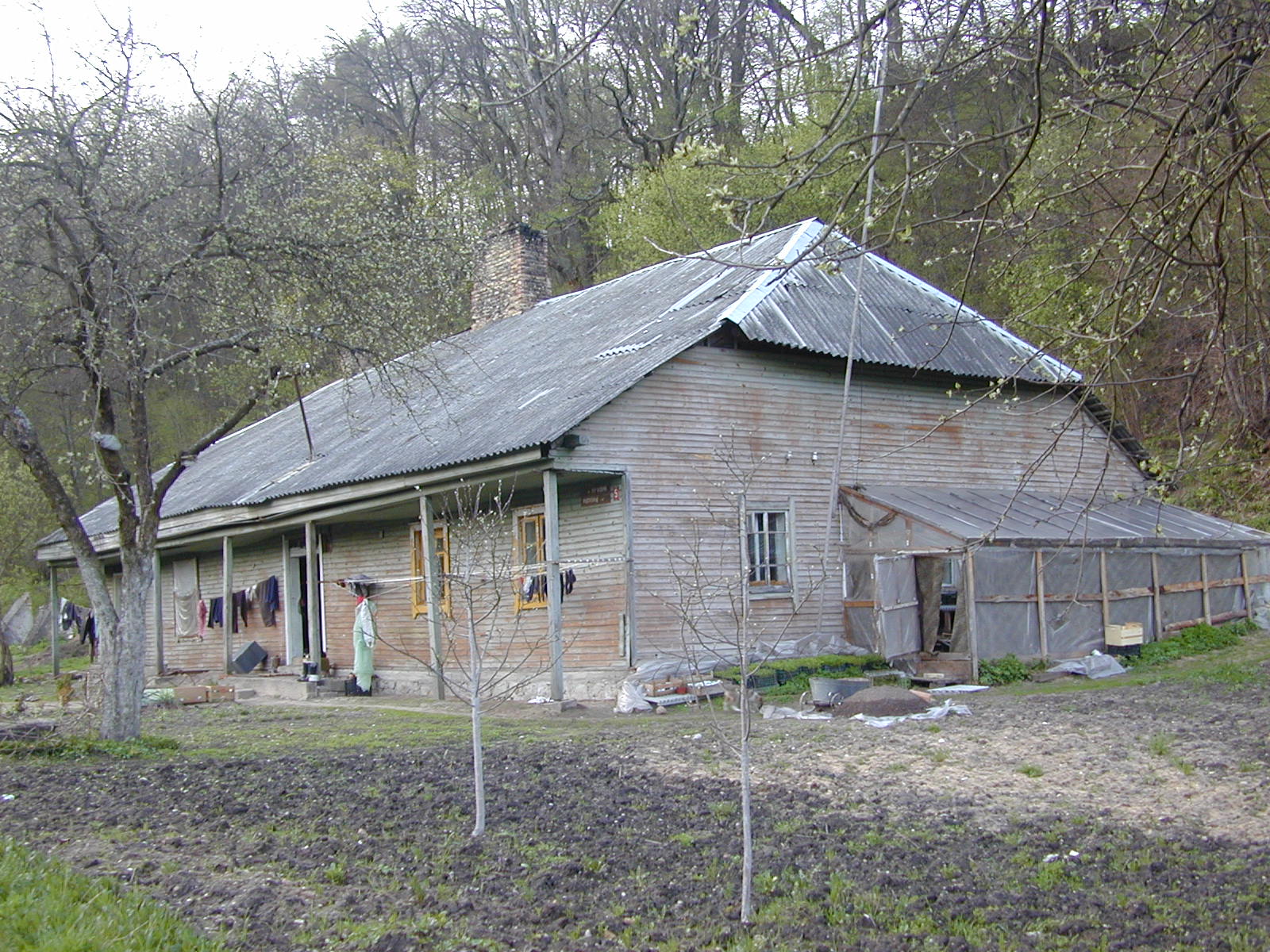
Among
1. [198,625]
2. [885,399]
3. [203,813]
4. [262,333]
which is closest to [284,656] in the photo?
[198,625]

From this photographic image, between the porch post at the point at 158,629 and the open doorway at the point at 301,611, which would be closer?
the open doorway at the point at 301,611

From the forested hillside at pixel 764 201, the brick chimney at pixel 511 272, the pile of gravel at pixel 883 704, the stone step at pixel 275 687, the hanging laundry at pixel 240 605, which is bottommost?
the stone step at pixel 275 687

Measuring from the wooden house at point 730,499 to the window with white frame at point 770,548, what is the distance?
0.03 metres

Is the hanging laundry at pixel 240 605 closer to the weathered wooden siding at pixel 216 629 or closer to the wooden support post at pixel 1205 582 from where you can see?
the weathered wooden siding at pixel 216 629

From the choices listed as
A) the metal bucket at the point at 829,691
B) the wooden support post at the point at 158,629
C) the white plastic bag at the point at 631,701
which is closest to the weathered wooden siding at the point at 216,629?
the wooden support post at the point at 158,629

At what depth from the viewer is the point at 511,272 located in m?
26.4

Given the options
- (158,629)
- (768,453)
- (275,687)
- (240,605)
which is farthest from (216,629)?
(768,453)

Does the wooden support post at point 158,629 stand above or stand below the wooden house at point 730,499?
below

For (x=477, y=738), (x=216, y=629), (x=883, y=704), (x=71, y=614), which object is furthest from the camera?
(x=71, y=614)

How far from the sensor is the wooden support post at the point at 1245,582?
19.6 m

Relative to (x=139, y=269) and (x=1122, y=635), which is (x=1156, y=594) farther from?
(x=139, y=269)

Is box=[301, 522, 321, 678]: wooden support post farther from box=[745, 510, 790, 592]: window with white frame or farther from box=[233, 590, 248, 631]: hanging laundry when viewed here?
box=[745, 510, 790, 592]: window with white frame

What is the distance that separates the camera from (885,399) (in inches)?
735

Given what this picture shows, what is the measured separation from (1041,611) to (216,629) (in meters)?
16.0
